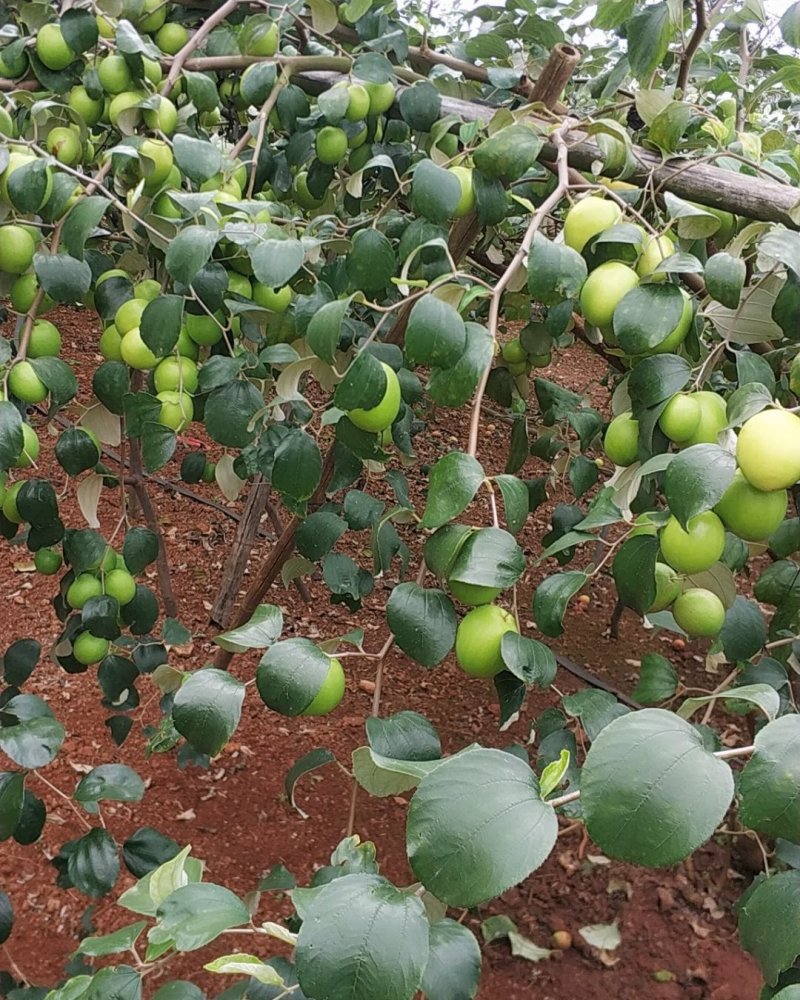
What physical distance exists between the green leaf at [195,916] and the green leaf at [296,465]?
387mm

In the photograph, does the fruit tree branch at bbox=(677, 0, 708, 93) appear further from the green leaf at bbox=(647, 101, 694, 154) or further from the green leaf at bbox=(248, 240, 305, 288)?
the green leaf at bbox=(248, 240, 305, 288)

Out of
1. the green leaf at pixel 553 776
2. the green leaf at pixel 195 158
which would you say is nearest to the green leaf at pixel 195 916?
the green leaf at pixel 553 776

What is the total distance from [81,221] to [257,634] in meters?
0.44

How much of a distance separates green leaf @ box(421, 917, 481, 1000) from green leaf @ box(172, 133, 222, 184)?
2.41ft

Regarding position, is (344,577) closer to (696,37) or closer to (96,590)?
(96,590)

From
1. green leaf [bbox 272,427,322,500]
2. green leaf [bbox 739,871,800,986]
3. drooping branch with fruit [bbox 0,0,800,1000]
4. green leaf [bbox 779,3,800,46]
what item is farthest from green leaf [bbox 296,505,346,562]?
green leaf [bbox 779,3,800,46]

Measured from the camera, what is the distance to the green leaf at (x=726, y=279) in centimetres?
64

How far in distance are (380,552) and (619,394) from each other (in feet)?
1.00

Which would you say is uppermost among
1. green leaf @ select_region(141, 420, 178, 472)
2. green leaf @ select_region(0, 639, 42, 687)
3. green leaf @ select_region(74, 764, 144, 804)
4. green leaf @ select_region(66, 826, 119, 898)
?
green leaf @ select_region(141, 420, 178, 472)

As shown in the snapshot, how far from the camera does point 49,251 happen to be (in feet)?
2.89

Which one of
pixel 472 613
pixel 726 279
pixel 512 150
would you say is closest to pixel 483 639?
pixel 472 613

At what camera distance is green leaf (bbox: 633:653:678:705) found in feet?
2.83

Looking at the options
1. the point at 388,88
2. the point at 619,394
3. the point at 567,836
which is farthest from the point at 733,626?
the point at 567,836

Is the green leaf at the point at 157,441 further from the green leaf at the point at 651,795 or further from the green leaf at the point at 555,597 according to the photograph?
the green leaf at the point at 651,795
